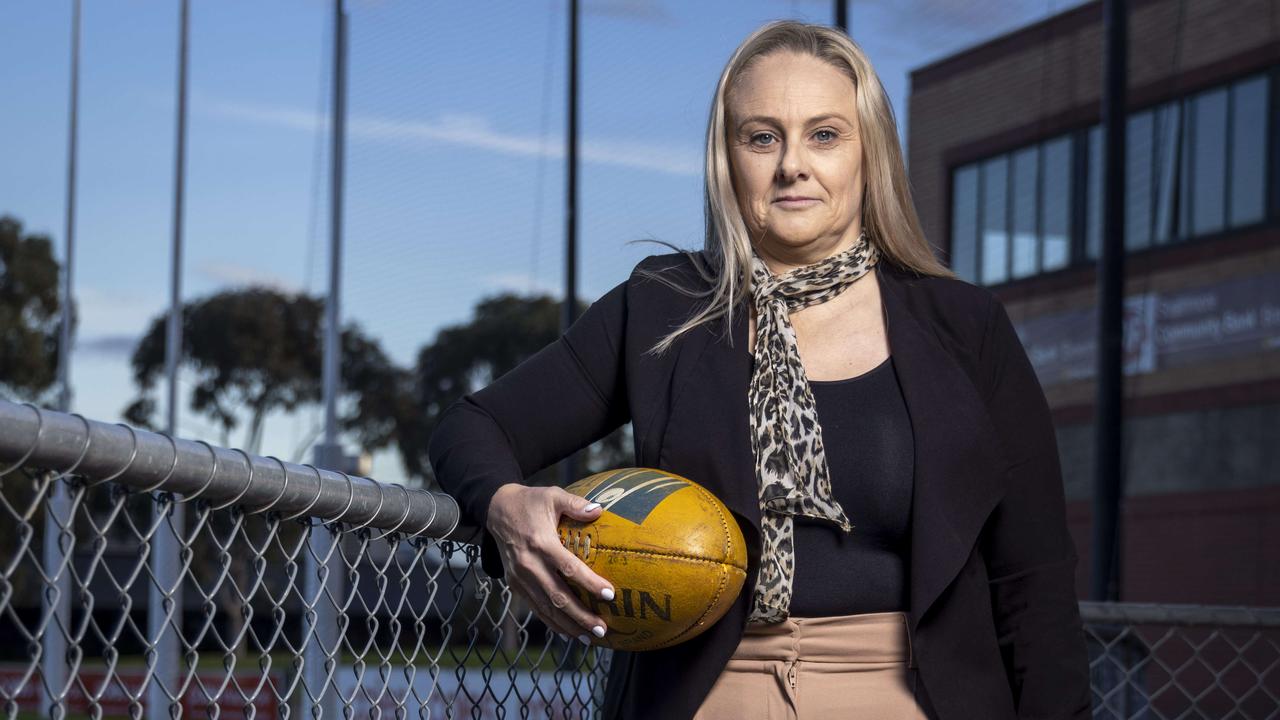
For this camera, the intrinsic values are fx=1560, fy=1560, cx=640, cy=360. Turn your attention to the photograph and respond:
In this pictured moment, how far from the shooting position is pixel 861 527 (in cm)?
237

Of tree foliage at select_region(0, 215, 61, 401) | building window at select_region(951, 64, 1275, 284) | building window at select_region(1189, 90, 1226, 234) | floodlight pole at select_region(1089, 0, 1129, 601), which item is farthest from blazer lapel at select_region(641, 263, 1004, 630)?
tree foliage at select_region(0, 215, 61, 401)

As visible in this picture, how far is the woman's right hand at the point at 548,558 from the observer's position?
7.33 ft

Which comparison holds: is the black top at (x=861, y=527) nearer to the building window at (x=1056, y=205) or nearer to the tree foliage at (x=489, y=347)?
the building window at (x=1056, y=205)

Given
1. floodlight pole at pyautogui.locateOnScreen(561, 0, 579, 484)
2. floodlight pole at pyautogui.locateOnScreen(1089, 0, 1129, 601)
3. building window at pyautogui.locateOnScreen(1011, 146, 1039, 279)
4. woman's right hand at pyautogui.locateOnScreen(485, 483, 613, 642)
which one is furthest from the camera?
building window at pyautogui.locateOnScreen(1011, 146, 1039, 279)

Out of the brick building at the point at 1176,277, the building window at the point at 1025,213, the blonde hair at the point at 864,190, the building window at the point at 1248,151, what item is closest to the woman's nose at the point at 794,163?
the blonde hair at the point at 864,190

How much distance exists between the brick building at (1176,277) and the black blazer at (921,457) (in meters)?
15.3

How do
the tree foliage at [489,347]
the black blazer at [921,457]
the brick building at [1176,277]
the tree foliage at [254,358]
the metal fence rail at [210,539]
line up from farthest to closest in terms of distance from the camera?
the tree foliage at [254,358], the tree foliage at [489,347], the brick building at [1176,277], the black blazer at [921,457], the metal fence rail at [210,539]

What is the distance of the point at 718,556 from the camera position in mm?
2264

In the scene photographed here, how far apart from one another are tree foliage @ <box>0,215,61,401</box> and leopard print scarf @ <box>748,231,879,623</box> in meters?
39.8

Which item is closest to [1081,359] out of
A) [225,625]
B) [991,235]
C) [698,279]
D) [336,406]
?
[991,235]

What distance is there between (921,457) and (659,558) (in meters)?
0.44

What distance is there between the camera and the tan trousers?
229cm

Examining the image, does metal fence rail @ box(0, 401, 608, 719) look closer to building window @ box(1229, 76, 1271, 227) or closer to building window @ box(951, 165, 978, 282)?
building window @ box(1229, 76, 1271, 227)

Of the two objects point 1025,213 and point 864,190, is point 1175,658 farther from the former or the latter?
point 864,190
